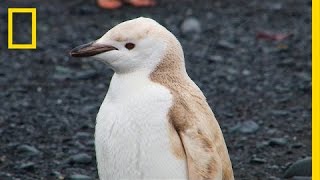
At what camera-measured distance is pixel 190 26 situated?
325 inches

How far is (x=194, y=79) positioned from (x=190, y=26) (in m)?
1.27

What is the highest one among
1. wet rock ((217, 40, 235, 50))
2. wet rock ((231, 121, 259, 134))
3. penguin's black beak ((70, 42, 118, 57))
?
penguin's black beak ((70, 42, 118, 57))

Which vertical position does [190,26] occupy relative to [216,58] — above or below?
above

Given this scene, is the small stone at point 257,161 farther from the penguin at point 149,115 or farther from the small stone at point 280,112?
the penguin at point 149,115

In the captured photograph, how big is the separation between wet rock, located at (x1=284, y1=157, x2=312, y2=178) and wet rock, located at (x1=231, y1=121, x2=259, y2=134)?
76 cm

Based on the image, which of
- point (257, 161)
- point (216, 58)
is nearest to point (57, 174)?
point (257, 161)

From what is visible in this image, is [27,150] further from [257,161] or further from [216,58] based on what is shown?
[216,58]

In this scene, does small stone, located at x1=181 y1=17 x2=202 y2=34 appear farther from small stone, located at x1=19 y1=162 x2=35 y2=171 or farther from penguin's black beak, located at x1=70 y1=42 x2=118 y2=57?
penguin's black beak, located at x1=70 y1=42 x2=118 y2=57

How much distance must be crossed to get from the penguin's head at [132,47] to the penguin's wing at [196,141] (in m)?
0.19

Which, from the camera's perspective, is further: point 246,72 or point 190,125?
point 246,72

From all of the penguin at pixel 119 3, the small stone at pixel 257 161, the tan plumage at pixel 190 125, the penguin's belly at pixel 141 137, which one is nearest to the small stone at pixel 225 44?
the penguin at pixel 119 3

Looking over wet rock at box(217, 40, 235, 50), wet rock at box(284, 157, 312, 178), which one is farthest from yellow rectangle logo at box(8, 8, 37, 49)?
wet rock at box(284, 157, 312, 178)

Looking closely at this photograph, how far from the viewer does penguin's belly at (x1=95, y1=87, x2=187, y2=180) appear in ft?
11.6

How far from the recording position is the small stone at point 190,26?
8.20 metres
